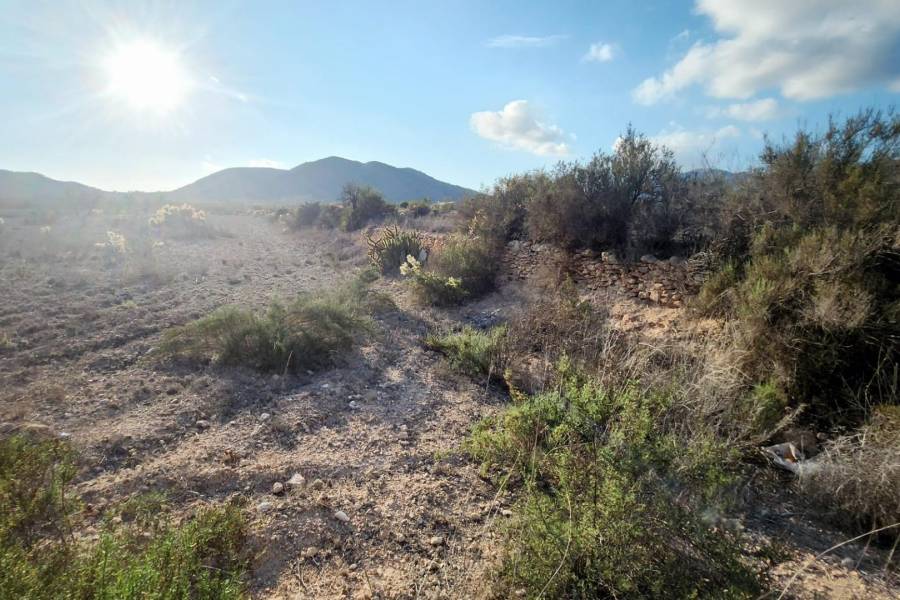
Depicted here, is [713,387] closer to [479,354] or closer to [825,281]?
[825,281]

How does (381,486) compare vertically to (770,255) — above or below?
below

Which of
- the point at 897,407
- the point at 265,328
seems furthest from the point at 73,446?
the point at 897,407

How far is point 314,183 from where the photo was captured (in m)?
92.3

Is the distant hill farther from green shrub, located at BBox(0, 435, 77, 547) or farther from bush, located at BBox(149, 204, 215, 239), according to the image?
green shrub, located at BBox(0, 435, 77, 547)

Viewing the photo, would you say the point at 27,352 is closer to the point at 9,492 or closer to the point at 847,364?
the point at 9,492

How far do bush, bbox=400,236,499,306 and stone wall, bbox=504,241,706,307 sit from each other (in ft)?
1.55

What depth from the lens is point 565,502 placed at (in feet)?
6.47

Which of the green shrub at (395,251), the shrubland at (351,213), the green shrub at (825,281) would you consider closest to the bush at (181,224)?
the shrubland at (351,213)

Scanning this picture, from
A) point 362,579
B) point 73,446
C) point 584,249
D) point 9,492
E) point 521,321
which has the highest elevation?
point 584,249

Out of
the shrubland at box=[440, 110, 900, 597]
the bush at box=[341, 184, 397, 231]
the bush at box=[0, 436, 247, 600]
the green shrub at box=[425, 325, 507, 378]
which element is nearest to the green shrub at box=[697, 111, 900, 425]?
the shrubland at box=[440, 110, 900, 597]

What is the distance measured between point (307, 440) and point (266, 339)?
65.6 inches

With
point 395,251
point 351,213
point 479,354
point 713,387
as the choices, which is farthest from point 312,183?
point 713,387

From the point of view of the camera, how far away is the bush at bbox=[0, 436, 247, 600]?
144 centimetres

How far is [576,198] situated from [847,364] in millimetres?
4552
